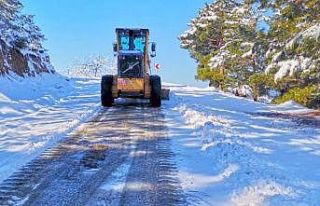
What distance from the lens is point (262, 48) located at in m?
22.7

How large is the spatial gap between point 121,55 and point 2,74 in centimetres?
1167

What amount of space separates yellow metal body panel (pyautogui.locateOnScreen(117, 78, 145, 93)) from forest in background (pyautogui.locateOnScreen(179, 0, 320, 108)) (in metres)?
5.24

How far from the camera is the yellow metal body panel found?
19797 mm

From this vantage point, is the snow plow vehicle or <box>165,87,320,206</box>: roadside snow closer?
<box>165,87,320,206</box>: roadside snow

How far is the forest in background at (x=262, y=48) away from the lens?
18188mm

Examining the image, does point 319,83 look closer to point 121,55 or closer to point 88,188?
point 121,55

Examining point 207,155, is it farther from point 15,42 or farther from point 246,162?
point 15,42

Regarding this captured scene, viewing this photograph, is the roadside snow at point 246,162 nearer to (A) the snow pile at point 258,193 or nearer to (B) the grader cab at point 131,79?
(A) the snow pile at point 258,193

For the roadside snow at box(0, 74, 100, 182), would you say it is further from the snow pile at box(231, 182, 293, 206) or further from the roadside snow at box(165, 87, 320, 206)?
the snow pile at box(231, 182, 293, 206)

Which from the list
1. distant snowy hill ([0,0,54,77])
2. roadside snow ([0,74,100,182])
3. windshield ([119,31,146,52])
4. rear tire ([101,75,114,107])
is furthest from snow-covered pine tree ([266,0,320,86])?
distant snowy hill ([0,0,54,77])

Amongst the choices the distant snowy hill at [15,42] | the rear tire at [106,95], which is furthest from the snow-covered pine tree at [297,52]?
the distant snowy hill at [15,42]

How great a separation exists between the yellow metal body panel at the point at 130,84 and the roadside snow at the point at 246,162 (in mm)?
5245

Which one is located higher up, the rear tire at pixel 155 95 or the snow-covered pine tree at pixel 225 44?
the snow-covered pine tree at pixel 225 44

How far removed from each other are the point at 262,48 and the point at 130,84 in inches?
264
